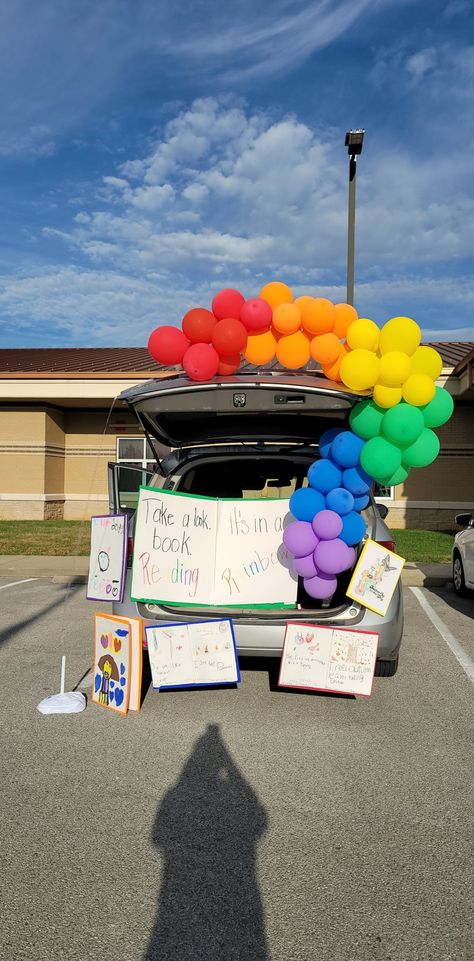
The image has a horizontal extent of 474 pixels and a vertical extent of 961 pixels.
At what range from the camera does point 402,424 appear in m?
4.26

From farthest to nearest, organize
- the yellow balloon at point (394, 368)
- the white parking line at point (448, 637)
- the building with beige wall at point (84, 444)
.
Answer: the building with beige wall at point (84, 444) < the white parking line at point (448, 637) < the yellow balloon at point (394, 368)

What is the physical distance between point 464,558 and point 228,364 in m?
5.72

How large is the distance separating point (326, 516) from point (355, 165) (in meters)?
10.9

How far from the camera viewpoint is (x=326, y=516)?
450cm

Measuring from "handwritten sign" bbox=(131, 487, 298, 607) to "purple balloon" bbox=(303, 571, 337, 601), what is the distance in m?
0.15

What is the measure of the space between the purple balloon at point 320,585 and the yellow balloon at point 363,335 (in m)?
1.49

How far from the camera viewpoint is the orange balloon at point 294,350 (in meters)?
4.80

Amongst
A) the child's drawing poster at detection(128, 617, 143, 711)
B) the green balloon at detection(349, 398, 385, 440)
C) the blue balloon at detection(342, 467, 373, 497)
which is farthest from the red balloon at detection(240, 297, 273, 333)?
the child's drawing poster at detection(128, 617, 143, 711)

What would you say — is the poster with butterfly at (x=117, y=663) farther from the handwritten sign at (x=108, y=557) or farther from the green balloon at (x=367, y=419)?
the green balloon at (x=367, y=419)

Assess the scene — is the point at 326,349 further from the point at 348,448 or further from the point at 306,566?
the point at 306,566

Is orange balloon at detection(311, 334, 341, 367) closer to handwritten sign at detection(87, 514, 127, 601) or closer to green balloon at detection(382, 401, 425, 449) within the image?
green balloon at detection(382, 401, 425, 449)

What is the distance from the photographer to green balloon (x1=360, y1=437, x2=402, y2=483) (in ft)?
14.2

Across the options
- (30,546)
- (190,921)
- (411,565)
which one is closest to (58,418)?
(30,546)

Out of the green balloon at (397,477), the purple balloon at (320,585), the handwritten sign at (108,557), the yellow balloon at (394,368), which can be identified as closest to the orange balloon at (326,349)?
A: the yellow balloon at (394,368)
